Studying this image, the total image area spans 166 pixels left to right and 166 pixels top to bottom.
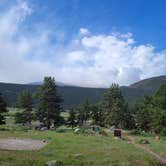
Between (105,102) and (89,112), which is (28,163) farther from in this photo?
(89,112)

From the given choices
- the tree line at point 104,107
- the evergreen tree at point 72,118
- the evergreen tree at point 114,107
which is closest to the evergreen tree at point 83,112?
the evergreen tree at point 72,118

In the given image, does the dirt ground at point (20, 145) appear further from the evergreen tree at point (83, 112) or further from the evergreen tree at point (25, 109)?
the evergreen tree at point (83, 112)

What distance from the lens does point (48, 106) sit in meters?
53.2

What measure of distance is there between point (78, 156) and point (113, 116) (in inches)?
1409

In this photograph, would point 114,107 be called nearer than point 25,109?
Yes

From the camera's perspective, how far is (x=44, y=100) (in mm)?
53562

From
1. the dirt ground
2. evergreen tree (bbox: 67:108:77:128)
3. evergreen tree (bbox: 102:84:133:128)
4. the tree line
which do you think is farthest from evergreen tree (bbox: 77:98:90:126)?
the dirt ground

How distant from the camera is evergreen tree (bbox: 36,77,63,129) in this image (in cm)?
5306

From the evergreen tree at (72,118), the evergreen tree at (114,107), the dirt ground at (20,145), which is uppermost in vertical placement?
the evergreen tree at (114,107)

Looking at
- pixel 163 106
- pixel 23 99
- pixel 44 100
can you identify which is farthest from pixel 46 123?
pixel 163 106

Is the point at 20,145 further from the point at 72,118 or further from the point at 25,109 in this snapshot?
the point at 72,118

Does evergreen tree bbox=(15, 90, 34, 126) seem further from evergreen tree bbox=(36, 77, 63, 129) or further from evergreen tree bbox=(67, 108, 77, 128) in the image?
evergreen tree bbox=(67, 108, 77, 128)

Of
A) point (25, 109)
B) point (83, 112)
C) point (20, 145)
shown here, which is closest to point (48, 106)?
point (25, 109)

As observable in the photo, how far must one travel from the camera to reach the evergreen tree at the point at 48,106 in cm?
5306
